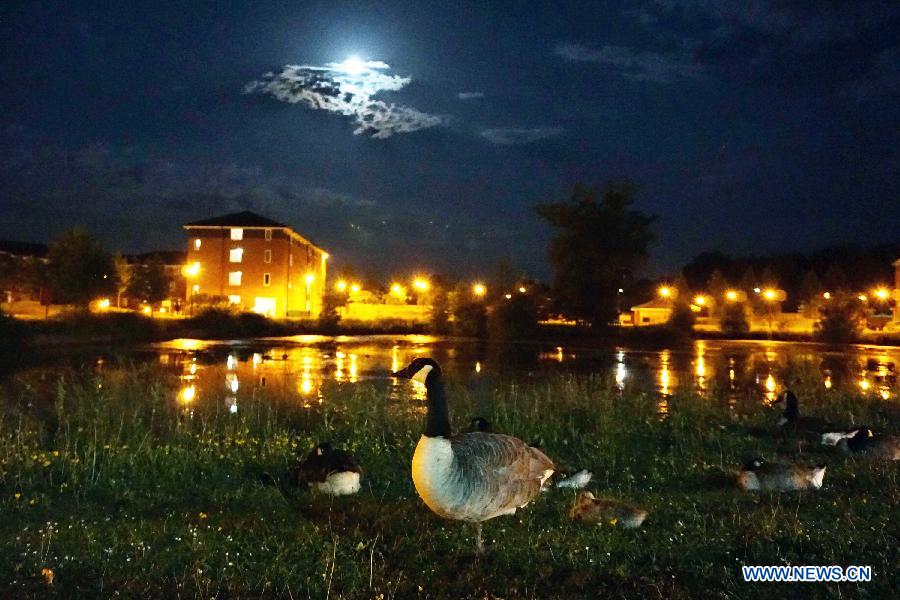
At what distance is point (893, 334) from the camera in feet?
209

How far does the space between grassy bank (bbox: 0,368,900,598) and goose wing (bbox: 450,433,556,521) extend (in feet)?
1.14

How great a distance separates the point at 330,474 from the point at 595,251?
67.7 metres

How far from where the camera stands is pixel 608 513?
277 inches

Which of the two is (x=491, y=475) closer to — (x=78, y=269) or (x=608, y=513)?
(x=608, y=513)

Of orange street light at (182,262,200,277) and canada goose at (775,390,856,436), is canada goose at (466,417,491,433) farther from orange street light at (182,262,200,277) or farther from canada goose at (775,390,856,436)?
orange street light at (182,262,200,277)

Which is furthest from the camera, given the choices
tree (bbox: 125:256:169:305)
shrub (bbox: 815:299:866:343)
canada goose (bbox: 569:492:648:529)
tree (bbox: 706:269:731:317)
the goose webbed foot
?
tree (bbox: 706:269:731:317)

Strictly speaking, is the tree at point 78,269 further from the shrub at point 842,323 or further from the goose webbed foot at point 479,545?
the shrub at point 842,323

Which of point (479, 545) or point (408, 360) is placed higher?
point (479, 545)

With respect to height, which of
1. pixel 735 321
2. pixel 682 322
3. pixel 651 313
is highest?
pixel 651 313

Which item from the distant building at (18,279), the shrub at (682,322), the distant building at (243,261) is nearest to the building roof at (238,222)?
the distant building at (243,261)

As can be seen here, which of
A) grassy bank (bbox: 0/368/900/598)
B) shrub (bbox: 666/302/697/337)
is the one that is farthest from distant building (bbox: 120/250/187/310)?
grassy bank (bbox: 0/368/900/598)

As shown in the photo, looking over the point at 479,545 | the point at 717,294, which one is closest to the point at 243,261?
the point at 717,294

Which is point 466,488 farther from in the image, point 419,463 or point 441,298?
point 441,298

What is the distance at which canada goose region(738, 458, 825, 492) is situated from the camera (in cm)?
858
